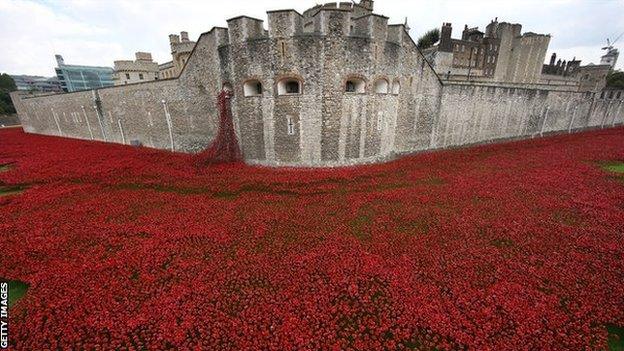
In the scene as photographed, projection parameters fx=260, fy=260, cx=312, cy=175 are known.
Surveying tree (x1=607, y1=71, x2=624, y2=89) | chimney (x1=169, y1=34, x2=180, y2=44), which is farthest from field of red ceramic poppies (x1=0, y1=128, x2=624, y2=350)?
tree (x1=607, y1=71, x2=624, y2=89)

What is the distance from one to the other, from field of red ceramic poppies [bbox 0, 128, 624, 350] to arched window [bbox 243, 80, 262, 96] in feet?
18.4

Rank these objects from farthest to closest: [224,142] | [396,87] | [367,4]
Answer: [367,4], [224,142], [396,87]

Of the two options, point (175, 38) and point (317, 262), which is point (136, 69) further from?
point (317, 262)

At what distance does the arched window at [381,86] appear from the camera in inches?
662

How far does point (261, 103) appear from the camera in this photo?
642 inches

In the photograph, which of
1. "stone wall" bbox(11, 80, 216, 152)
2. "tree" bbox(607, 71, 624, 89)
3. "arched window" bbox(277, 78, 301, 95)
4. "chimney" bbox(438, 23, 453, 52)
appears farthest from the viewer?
"tree" bbox(607, 71, 624, 89)

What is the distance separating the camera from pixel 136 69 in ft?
153

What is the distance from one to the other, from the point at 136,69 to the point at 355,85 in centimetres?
4734

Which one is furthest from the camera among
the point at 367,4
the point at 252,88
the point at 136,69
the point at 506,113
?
the point at 136,69

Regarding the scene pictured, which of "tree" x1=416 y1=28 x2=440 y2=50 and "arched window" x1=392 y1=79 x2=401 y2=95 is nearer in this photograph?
"arched window" x1=392 y1=79 x2=401 y2=95

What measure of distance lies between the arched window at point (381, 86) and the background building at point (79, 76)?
94.2 metres

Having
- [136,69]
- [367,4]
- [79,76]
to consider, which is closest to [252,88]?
[367,4]

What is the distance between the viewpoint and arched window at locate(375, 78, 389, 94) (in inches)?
662

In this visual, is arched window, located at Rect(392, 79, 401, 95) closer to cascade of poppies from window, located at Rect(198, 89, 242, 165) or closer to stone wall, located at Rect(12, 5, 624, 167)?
stone wall, located at Rect(12, 5, 624, 167)
